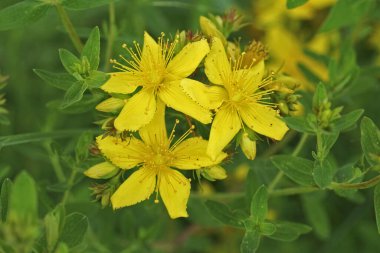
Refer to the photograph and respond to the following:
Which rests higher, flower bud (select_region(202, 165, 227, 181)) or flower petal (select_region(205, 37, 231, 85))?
flower petal (select_region(205, 37, 231, 85))

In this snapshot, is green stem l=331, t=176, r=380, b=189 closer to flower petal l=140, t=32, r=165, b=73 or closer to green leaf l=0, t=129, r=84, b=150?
flower petal l=140, t=32, r=165, b=73

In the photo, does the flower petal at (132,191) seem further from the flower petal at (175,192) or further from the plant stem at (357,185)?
the plant stem at (357,185)

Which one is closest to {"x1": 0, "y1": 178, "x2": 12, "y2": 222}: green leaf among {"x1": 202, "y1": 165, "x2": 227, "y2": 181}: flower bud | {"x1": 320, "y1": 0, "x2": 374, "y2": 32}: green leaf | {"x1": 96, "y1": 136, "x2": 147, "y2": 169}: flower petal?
{"x1": 96, "y1": 136, "x2": 147, "y2": 169}: flower petal

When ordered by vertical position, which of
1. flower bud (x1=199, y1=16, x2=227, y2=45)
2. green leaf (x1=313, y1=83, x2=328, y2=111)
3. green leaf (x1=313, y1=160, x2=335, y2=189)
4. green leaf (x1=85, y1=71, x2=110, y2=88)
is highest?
flower bud (x1=199, y1=16, x2=227, y2=45)

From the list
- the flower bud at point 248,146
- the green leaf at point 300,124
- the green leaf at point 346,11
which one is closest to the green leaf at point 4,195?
the flower bud at point 248,146

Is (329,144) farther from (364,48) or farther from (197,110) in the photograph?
(364,48)

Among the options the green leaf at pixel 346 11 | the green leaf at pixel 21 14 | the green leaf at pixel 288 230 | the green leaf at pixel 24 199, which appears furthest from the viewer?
the green leaf at pixel 346 11

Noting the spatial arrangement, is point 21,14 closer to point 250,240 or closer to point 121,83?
point 121,83
